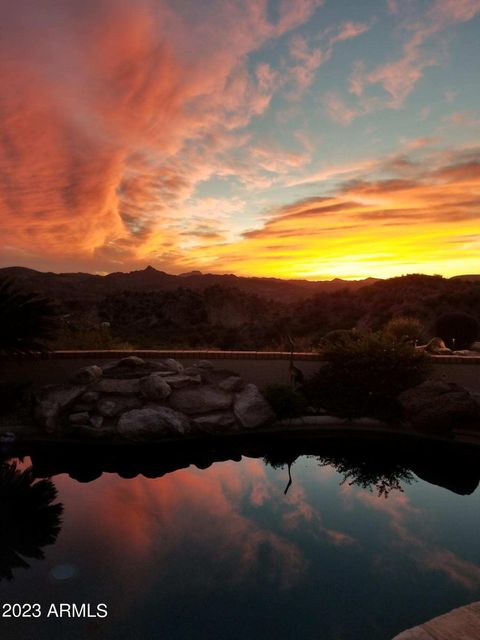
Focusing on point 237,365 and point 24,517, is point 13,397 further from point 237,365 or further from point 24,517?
point 237,365

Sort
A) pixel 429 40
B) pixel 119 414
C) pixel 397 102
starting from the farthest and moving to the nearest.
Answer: pixel 397 102 < pixel 119 414 < pixel 429 40

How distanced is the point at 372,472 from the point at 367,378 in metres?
2.77

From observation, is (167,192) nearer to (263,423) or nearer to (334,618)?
(263,423)

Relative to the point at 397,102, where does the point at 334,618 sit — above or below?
below

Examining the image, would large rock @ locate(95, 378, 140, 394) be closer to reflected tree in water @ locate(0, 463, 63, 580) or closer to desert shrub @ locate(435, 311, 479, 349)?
reflected tree in water @ locate(0, 463, 63, 580)

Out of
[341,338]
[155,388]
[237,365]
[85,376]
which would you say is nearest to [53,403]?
[85,376]

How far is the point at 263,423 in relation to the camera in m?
9.10

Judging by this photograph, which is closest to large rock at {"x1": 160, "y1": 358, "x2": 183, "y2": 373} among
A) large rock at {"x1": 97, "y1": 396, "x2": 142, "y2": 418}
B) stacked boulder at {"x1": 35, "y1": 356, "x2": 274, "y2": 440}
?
stacked boulder at {"x1": 35, "y1": 356, "x2": 274, "y2": 440}

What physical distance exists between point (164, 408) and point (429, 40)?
9.32 metres

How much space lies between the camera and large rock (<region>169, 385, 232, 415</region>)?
30.0 ft

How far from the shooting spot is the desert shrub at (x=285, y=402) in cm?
940

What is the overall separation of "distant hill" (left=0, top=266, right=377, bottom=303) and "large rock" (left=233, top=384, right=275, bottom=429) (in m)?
30.4

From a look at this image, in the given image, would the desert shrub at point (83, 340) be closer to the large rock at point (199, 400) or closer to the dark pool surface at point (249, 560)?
the large rock at point (199, 400)

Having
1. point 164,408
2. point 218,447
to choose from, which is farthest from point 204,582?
point 164,408
